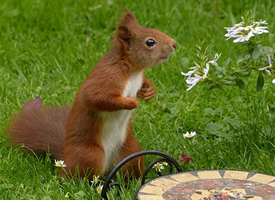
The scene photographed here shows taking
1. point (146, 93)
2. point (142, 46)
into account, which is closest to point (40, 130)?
point (146, 93)

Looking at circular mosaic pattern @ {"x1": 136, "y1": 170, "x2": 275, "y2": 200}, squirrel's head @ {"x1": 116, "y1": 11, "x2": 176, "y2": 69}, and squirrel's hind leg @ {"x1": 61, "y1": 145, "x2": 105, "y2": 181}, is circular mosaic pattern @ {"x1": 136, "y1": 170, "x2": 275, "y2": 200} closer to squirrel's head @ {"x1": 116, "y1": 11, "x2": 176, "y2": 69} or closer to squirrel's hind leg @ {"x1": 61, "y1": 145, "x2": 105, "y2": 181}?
squirrel's hind leg @ {"x1": 61, "y1": 145, "x2": 105, "y2": 181}

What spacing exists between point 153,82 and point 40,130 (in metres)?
1.12

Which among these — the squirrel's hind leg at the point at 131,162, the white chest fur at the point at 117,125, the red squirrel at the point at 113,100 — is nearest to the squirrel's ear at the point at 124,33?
the red squirrel at the point at 113,100

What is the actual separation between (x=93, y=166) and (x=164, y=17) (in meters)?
2.31

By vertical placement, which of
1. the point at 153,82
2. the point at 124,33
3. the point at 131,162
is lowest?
the point at 131,162

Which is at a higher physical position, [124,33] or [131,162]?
[124,33]

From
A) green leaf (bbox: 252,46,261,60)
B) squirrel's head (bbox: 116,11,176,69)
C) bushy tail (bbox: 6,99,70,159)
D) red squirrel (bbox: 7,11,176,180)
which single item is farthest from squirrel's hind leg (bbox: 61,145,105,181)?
green leaf (bbox: 252,46,261,60)

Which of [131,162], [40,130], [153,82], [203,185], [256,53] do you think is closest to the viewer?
[203,185]

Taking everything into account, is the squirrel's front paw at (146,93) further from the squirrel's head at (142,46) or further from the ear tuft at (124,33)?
the ear tuft at (124,33)

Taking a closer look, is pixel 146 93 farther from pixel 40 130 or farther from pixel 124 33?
pixel 40 130

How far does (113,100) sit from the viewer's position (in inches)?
99.0

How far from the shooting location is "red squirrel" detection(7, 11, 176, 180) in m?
2.56

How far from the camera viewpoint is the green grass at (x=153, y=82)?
2.88 meters

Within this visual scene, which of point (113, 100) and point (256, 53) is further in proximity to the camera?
point (256, 53)
